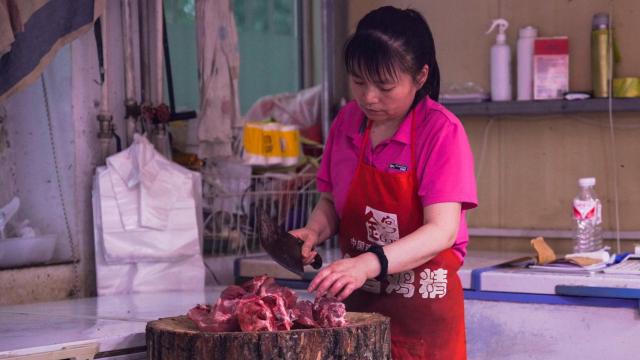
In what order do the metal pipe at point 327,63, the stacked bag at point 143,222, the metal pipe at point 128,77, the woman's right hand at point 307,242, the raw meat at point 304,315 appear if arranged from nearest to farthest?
the raw meat at point 304,315 → the woman's right hand at point 307,242 → the stacked bag at point 143,222 → the metal pipe at point 128,77 → the metal pipe at point 327,63

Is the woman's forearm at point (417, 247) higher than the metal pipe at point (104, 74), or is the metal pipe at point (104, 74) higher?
the metal pipe at point (104, 74)

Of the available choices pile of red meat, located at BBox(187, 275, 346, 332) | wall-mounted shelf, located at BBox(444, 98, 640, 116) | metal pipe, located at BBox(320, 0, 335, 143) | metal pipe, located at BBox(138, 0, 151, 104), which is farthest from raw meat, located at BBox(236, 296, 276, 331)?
metal pipe, located at BBox(320, 0, 335, 143)

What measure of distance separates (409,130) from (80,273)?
1684mm

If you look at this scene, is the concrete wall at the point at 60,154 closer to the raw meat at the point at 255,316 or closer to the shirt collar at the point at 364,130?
the shirt collar at the point at 364,130

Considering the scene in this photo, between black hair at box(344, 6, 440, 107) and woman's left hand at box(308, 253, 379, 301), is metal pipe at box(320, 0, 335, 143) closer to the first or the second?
black hair at box(344, 6, 440, 107)

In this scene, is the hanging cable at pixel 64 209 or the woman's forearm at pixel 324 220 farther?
the hanging cable at pixel 64 209

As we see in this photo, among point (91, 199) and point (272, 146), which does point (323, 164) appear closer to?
point (91, 199)

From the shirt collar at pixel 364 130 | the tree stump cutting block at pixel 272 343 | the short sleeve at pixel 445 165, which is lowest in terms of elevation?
the tree stump cutting block at pixel 272 343

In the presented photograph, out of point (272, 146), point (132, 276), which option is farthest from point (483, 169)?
point (132, 276)

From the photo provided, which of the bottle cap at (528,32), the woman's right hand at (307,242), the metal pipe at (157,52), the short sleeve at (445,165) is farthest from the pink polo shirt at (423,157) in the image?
the bottle cap at (528,32)

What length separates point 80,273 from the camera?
11.4 feet

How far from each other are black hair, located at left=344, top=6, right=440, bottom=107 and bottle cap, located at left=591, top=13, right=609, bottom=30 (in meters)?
1.89

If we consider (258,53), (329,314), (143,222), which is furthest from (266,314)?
(258,53)

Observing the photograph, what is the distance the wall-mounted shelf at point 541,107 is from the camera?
385cm
